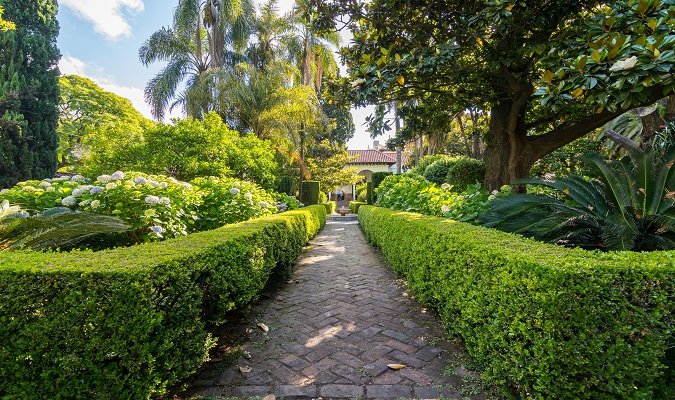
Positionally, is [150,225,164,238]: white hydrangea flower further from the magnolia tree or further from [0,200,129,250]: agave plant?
the magnolia tree

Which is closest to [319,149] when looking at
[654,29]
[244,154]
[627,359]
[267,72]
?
[267,72]

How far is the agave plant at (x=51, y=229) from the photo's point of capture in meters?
2.60

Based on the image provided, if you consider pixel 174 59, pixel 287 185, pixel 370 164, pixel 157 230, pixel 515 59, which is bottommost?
pixel 157 230

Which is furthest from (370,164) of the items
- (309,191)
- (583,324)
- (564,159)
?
(583,324)

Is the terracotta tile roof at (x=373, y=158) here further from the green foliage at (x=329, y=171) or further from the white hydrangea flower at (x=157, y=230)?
the white hydrangea flower at (x=157, y=230)

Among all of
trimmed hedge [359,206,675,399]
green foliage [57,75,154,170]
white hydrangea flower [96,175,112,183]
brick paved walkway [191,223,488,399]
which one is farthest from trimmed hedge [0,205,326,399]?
green foliage [57,75,154,170]

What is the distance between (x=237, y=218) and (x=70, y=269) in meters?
3.49

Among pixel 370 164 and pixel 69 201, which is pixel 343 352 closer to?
pixel 69 201

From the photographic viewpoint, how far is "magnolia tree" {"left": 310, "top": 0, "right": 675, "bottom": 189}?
2.94 m

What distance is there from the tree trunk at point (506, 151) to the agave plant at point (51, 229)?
5971 millimetres

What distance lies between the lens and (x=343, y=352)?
267 centimetres

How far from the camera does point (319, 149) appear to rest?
2353 centimetres

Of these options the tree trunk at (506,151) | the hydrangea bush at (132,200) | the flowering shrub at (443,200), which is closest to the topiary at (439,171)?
the flowering shrub at (443,200)

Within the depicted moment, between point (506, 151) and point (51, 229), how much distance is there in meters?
6.67
